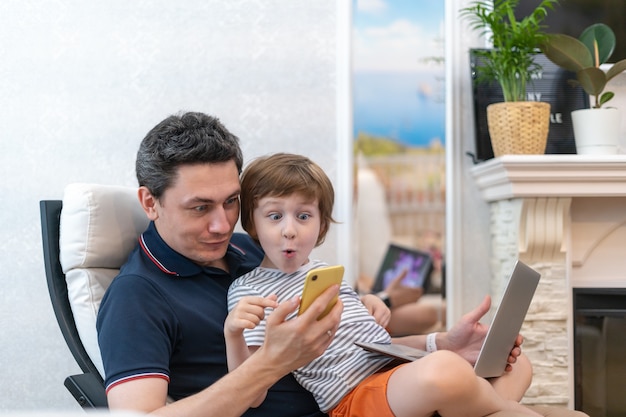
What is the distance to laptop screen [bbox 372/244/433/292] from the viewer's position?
2986mm

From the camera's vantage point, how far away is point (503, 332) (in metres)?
1.65

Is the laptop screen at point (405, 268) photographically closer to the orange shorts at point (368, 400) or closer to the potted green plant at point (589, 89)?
the potted green plant at point (589, 89)

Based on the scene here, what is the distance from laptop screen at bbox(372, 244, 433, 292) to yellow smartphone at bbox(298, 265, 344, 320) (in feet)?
4.96

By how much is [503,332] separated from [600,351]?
3.81ft

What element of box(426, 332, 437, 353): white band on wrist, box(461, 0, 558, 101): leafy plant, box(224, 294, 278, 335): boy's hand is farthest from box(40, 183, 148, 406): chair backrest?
box(461, 0, 558, 101): leafy plant

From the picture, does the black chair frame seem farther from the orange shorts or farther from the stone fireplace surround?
the stone fireplace surround

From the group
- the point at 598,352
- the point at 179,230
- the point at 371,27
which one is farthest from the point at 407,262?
the point at 179,230

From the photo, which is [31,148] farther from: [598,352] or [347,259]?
[598,352]

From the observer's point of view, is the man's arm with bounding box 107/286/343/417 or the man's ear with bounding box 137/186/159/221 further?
the man's ear with bounding box 137/186/159/221

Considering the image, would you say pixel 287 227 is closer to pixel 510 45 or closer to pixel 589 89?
pixel 510 45

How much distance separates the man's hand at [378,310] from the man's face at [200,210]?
46 centimetres

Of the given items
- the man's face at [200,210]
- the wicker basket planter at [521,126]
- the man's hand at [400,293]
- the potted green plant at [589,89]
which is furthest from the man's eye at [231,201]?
the man's hand at [400,293]

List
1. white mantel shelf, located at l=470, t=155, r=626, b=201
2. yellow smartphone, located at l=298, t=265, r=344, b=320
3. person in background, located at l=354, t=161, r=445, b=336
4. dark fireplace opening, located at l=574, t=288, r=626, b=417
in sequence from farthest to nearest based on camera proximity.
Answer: person in background, located at l=354, t=161, r=445, b=336 → dark fireplace opening, located at l=574, t=288, r=626, b=417 → white mantel shelf, located at l=470, t=155, r=626, b=201 → yellow smartphone, located at l=298, t=265, r=344, b=320

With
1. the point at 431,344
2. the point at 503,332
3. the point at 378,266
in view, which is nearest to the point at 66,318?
the point at 431,344
